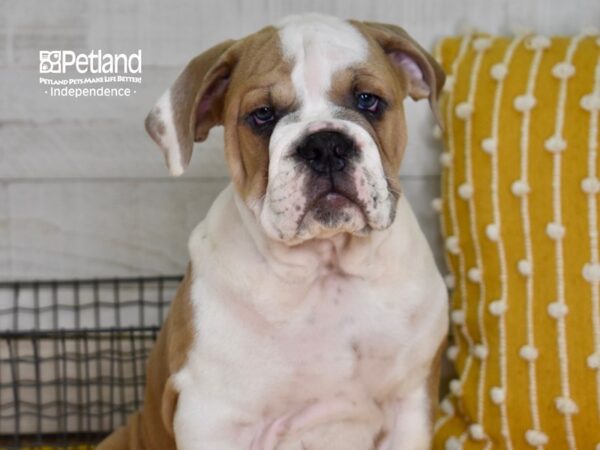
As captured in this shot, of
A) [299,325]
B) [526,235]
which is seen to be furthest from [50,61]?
[526,235]

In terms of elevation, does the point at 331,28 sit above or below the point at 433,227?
above

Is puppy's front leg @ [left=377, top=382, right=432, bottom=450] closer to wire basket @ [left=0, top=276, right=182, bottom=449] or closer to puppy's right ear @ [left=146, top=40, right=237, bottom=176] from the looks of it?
puppy's right ear @ [left=146, top=40, right=237, bottom=176]

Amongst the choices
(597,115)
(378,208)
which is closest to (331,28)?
(378,208)

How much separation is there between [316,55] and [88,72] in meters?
0.81

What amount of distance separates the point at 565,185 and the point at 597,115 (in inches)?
5.2

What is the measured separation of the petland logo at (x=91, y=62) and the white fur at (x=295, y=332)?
25.7 inches

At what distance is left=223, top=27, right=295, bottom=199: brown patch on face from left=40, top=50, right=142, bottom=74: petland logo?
0.61 m

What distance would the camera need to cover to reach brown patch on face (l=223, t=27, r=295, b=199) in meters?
1.46

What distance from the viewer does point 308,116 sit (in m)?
1.44

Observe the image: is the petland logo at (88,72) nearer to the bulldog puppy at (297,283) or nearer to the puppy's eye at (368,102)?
the bulldog puppy at (297,283)

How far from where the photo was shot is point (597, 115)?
70.2 inches

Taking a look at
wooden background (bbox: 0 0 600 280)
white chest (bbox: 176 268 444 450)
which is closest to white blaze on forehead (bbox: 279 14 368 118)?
white chest (bbox: 176 268 444 450)

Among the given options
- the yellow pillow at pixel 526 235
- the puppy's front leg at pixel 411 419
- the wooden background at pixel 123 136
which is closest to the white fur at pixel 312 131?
the puppy's front leg at pixel 411 419

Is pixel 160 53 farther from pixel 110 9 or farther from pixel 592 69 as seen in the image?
pixel 592 69
